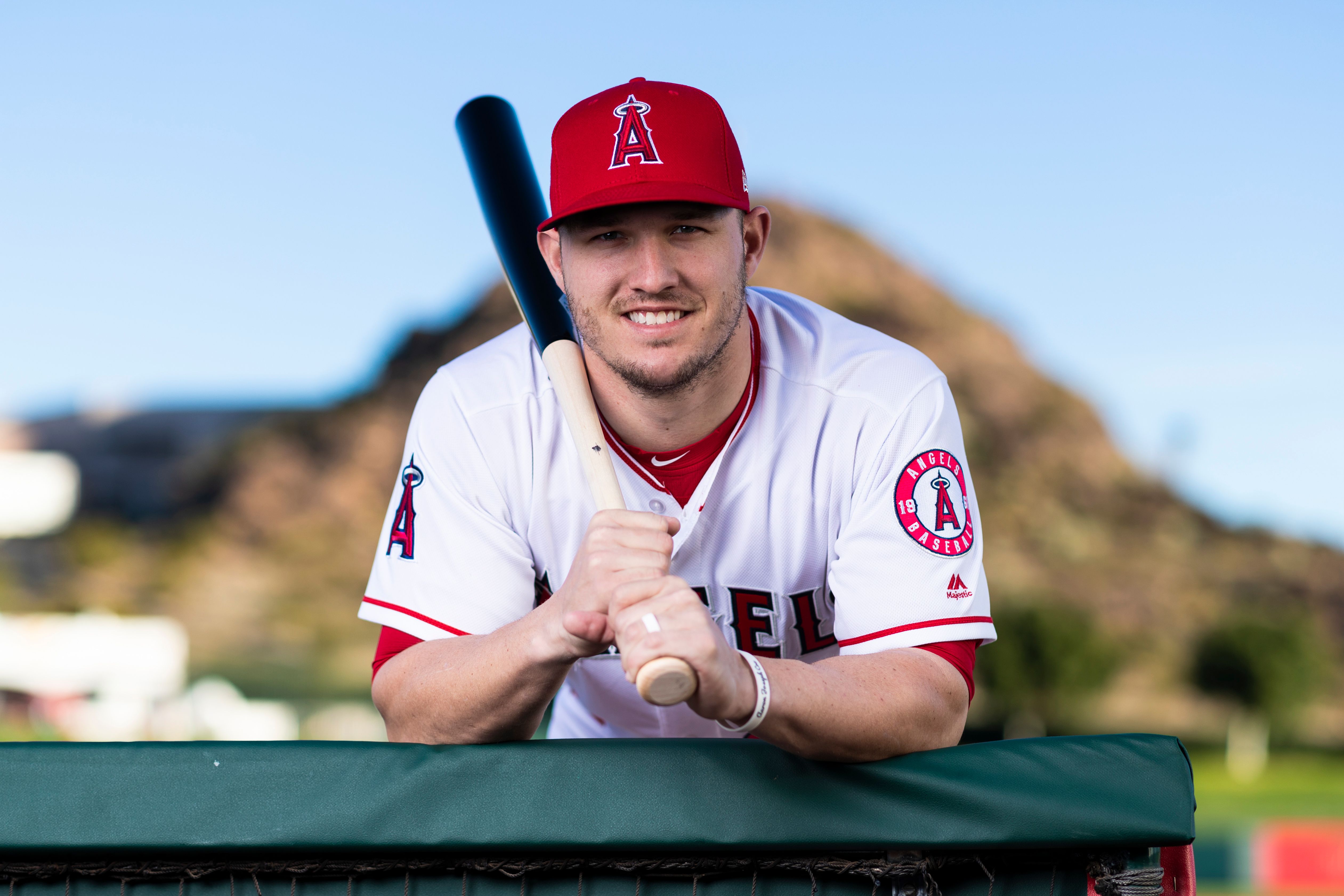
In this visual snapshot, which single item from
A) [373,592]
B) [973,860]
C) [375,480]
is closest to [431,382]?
[373,592]

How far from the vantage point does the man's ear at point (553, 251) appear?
5.46 feet

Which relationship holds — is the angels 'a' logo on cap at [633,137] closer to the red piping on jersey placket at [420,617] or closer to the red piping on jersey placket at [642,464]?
the red piping on jersey placket at [642,464]

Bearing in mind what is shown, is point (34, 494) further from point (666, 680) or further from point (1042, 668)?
point (666, 680)

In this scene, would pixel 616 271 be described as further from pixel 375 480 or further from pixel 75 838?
pixel 375 480

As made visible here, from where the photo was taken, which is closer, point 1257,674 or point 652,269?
point 652,269

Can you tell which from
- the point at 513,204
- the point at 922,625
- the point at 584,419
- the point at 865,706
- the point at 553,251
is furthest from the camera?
the point at 513,204

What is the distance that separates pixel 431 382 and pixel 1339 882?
8.69 m

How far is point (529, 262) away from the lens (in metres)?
1.80

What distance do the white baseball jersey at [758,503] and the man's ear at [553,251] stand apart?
0.41 ft

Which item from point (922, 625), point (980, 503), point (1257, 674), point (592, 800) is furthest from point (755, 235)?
point (980, 503)

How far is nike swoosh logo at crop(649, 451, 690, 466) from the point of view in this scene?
1640 mm

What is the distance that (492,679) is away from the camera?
1229 mm

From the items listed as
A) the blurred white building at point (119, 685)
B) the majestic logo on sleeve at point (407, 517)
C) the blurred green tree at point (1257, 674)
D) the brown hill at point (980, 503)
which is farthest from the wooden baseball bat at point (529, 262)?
the brown hill at point (980, 503)

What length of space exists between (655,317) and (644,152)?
0.21m
